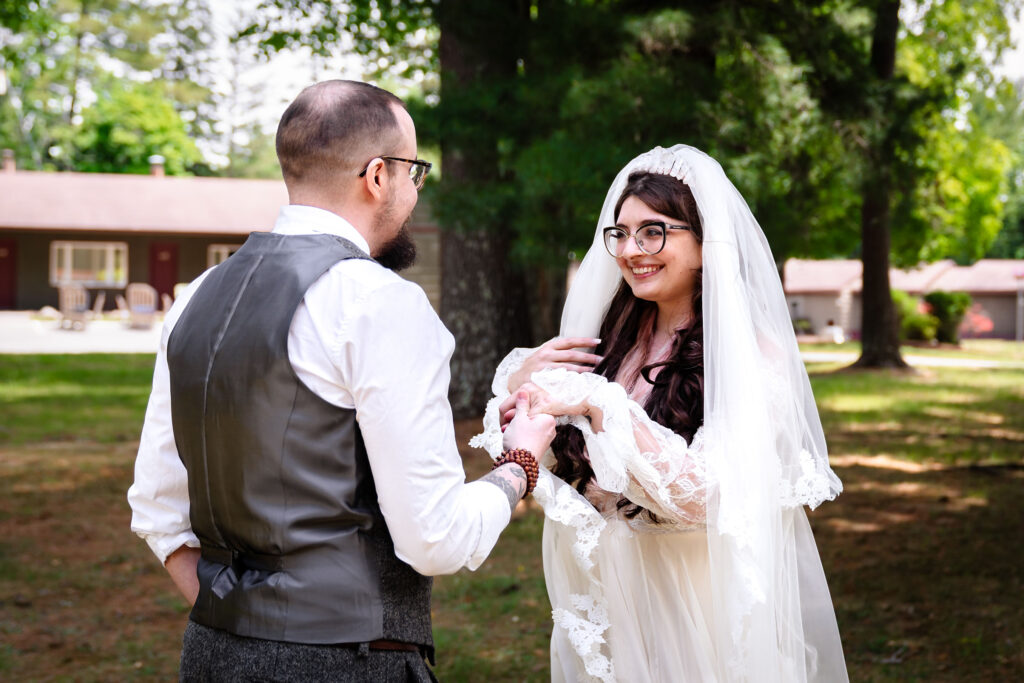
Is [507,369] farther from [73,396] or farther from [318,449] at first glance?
[73,396]

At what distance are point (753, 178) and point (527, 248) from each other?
5.37 ft

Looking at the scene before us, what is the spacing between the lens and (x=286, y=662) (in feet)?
5.71

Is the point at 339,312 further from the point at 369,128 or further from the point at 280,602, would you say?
the point at 280,602

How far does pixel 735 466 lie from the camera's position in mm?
2396

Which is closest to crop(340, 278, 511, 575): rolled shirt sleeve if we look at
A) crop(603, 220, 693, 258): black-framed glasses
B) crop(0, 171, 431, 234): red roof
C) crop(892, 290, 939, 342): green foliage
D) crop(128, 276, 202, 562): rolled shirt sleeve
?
crop(128, 276, 202, 562): rolled shirt sleeve

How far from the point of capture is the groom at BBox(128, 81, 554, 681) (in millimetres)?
1721

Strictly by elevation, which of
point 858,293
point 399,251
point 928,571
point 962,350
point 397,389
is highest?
point 399,251

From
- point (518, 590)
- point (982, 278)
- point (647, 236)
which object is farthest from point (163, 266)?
point (982, 278)

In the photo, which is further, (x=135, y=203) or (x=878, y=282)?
(x=135, y=203)

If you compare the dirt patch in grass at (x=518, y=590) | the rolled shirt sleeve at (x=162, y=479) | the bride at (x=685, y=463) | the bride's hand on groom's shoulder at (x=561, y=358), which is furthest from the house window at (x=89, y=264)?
the rolled shirt sleeve at (x=162, y=479)

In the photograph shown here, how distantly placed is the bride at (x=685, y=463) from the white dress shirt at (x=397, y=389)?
72 centimetres

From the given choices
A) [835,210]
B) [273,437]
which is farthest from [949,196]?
[273,437]

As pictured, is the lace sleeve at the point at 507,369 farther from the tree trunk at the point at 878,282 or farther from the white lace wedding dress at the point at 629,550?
the tree trunk at the point at 878,282

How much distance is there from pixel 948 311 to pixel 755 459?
96.3 feet
